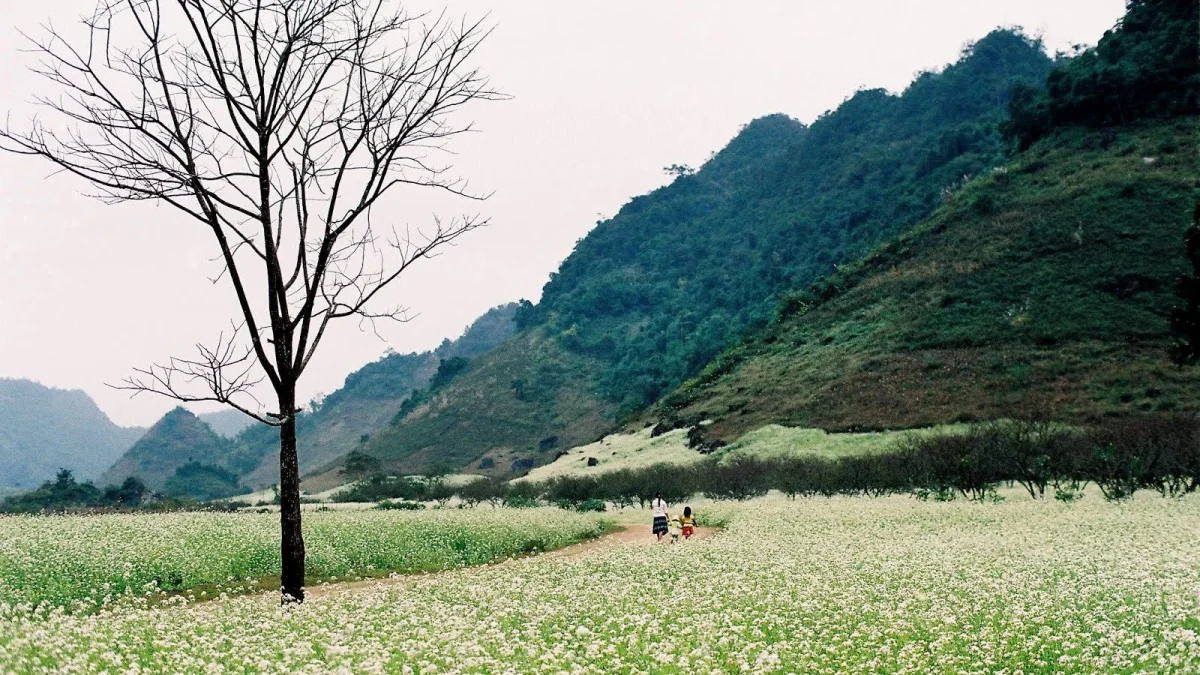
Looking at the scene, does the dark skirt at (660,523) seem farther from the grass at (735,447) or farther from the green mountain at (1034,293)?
the green mountain at (1034,293)

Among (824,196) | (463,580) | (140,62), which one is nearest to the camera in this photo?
(140,62)

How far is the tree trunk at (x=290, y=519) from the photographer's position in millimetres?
14250

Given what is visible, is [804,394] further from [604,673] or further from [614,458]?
[604,673]

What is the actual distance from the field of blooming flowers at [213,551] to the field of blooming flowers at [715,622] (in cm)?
317

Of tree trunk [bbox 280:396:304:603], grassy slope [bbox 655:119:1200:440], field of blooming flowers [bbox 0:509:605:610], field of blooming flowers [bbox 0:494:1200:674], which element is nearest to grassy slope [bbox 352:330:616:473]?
grassy slope [bbox 655:119:1200:440]

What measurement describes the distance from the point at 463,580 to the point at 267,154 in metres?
8.18

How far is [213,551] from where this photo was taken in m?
20.7

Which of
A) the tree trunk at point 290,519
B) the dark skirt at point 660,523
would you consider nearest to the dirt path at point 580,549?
the dark skirt at point 660,523

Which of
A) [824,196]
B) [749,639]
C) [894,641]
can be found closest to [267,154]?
[749,639]

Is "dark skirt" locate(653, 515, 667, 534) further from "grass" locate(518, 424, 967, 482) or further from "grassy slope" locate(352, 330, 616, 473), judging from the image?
"grassy slope" locate(352, 330, 616, 473)

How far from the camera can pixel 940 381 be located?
2763 inches

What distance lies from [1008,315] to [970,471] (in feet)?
143

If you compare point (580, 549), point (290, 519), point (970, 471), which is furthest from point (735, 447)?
point (290, 519)

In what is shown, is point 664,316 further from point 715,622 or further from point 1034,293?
point 715,622
